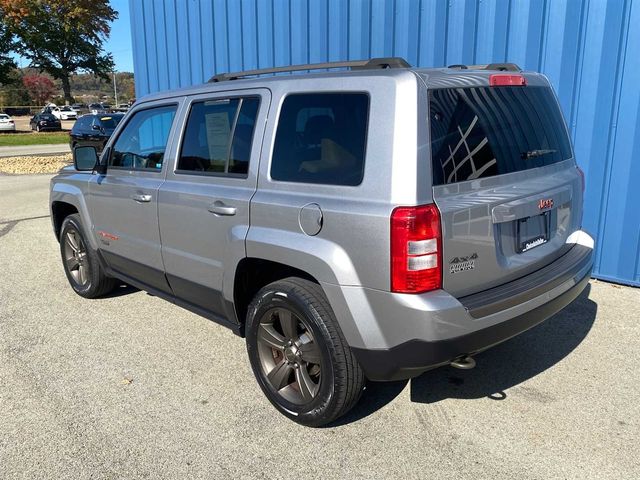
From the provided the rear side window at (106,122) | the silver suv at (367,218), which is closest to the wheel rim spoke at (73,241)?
the silver suv at (367,218)

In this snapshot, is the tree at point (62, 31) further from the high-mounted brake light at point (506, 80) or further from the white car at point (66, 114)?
the high-mounted brake light at point (506, 80)

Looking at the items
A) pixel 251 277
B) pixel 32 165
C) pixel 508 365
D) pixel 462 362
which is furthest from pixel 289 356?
pixel 32 165

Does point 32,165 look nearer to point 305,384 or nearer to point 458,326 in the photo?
point 305,384

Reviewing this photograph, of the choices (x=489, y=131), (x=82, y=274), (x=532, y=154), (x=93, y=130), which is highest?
(x=489, y=131)

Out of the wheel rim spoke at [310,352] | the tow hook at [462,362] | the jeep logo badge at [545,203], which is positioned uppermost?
the jeep logo badge at [545,203]

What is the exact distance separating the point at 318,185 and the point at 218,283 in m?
1.03

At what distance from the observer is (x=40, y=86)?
79875 millimetres

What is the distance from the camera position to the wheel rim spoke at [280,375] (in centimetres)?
313

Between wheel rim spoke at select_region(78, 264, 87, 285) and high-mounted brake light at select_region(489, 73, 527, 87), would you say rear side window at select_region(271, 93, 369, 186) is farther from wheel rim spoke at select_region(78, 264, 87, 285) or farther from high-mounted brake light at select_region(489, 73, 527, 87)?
wheel rim spoke at select_region(78, 264, 87, 285)

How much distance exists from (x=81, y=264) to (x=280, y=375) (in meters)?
2.81

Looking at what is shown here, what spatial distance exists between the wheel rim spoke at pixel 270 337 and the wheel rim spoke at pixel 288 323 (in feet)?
0.25

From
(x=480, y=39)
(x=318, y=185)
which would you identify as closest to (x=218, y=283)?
(x=318, y=185)

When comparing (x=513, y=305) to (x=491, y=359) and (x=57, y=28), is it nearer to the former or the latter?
(x=491, y=359)

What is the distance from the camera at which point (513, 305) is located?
8.89 feet
